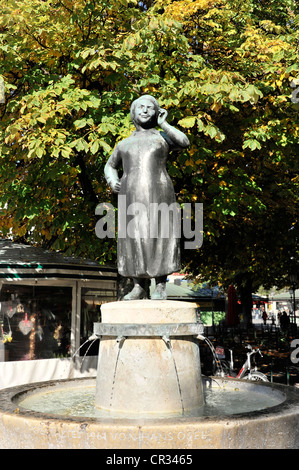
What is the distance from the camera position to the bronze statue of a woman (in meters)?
5.32

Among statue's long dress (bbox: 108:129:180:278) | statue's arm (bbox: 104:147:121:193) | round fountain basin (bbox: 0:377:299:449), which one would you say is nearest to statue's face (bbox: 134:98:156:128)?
statue's long dress (bbox: 108:129:180:278)

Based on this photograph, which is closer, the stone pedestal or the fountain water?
the fountain water

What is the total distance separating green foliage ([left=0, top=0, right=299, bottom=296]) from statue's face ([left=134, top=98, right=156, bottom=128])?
255 centimetres

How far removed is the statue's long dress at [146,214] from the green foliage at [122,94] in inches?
103

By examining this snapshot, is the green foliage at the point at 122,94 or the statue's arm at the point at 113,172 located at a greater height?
the green foliage at the point at 122,94

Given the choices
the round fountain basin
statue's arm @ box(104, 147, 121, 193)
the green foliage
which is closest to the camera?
the round fountain basin

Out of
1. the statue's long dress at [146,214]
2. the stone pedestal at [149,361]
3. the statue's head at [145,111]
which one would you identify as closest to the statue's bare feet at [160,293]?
the statue's long dress at [146,214]

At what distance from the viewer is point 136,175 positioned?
5.43m

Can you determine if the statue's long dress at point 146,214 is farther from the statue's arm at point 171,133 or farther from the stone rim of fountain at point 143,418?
the stone rim of fountain at point 143,418

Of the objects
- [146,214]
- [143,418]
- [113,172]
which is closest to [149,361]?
[143,418]

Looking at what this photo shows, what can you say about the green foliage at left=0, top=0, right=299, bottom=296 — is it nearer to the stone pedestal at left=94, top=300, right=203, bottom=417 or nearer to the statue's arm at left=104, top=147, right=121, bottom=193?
the statue's arm at left=104, top=147, right=121, bottom=193

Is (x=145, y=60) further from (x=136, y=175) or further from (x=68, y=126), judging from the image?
(x=136, y=175)

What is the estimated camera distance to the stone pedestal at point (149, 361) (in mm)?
4707
